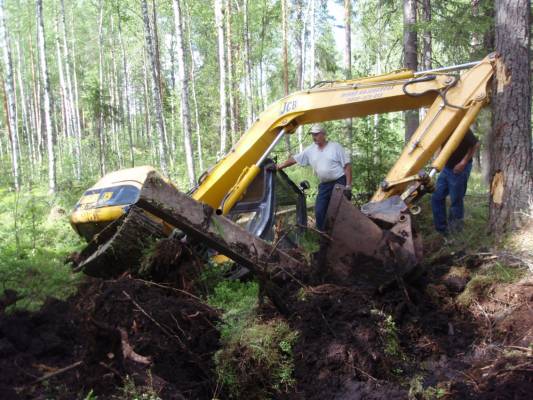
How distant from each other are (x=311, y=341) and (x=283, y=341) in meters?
0.23

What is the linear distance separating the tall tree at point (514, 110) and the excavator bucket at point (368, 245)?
1457 millimetres

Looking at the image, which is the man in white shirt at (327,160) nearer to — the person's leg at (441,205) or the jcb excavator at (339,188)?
the jcb excavator at (339,188)

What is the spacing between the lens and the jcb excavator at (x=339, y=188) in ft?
15.1

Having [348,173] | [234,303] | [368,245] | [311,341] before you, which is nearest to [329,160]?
[348,173]

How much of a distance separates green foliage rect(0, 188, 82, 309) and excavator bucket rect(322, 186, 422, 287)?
130 inches

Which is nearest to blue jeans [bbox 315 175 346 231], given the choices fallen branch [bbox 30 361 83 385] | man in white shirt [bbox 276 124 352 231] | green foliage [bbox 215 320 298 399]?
man in white shirt [bbox 276 124 352 231]

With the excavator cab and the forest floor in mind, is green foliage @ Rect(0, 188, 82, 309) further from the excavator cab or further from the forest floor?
the excavator cab

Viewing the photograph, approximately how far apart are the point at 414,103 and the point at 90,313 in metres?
4.17

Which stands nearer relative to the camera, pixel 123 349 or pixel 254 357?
pixel 123 349

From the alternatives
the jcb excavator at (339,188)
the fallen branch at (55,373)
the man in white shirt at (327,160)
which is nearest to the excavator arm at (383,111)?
the jcb excavator at (339,188)

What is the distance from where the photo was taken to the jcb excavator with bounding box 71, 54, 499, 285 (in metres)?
4.62

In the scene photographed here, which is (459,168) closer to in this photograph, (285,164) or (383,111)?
(383,111)

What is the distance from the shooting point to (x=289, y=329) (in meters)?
4.29

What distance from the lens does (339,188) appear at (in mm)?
4730
